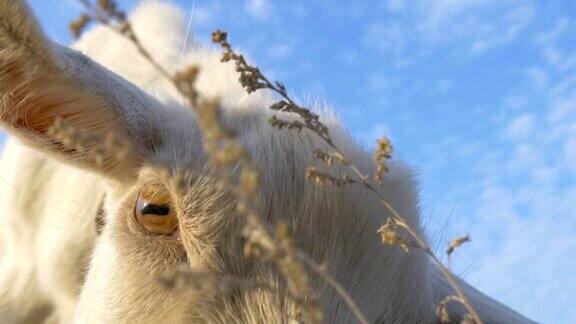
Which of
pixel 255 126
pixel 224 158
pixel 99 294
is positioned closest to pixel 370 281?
pixel 255 126

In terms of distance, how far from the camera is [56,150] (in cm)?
328

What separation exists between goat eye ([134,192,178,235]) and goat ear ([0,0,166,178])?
0.81 feet

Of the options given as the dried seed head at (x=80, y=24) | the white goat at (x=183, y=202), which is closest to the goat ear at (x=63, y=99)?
the white goat at (x=183, y=202)

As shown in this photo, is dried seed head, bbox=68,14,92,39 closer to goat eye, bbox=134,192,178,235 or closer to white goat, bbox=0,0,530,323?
white goat, bbox=0,0,530,323

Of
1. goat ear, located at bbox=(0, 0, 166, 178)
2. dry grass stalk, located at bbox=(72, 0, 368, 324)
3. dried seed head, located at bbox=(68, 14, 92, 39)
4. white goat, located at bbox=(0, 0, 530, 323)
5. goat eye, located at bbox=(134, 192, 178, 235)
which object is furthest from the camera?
goat eye, located at bbox=(134, 192, 178, 235)

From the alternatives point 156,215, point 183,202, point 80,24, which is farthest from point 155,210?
point 80,24

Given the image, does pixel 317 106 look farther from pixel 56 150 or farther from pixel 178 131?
pixel 56 150

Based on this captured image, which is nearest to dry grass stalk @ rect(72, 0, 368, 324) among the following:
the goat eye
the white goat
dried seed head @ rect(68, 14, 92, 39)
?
dried seed head @ rect(68, 14, 92, 39)

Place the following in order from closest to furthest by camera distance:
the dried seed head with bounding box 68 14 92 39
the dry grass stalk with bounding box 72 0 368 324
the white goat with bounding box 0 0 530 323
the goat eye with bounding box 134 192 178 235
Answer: the dry grass stalk with bounding box 72 0 368 324, the dried seed head with bounding box 68 14 92 39, the white goat with bounding box 0 0 530 323, the goat eye with bounding box 134 192 178 235

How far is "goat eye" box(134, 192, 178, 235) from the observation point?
302 cm

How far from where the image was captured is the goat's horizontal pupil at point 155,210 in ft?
9.96

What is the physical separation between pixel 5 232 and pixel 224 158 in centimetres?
511

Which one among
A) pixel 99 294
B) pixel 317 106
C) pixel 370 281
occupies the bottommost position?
pixel 99 294

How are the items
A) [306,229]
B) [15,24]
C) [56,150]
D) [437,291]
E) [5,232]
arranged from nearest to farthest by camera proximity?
[15,24] → [306,229] → [56,150] → [437,291] → [5,232]
